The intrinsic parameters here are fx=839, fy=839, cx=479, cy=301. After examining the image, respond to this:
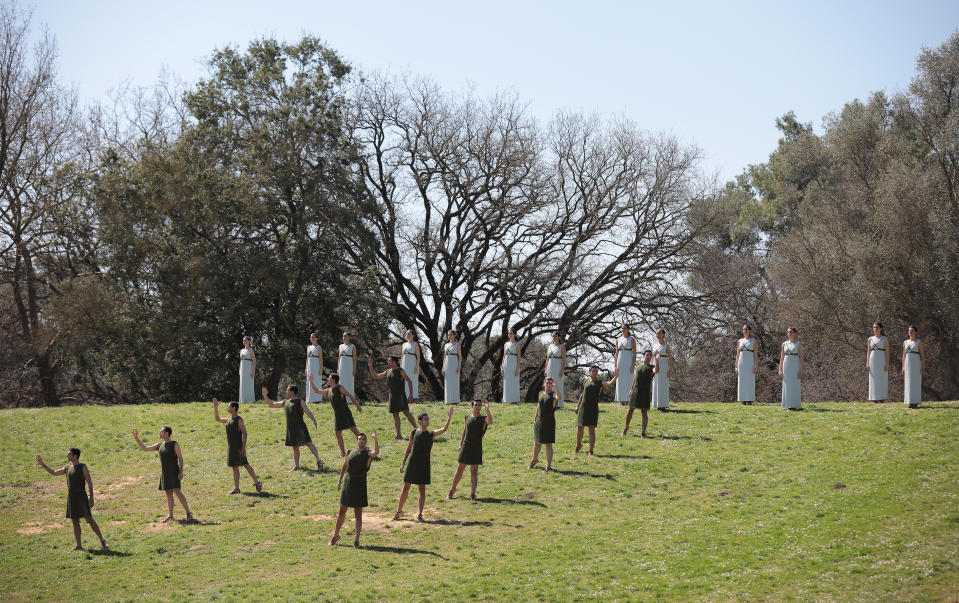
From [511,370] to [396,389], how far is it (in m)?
6.21

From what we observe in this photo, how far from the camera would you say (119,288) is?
37.5 meters

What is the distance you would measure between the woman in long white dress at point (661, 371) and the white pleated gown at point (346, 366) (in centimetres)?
927

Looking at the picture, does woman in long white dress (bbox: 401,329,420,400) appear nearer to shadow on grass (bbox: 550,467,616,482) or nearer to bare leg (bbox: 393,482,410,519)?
shadow on grass (bbox: 550,467,616,482)

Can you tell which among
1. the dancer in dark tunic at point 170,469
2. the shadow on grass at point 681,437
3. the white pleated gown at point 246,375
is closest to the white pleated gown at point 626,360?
the shadow on grass at point 681,437

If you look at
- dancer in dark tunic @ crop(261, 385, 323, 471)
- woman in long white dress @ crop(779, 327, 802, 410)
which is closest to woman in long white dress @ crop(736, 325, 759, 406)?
woman in long white dress @ crop(779, 327, 802, 410)

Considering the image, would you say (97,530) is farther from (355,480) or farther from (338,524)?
(355,480)

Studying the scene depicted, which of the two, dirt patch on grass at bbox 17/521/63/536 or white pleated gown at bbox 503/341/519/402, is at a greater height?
white pleated gown at bbox 503/341/519/402

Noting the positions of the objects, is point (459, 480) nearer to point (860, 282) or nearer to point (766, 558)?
point (766, 558)

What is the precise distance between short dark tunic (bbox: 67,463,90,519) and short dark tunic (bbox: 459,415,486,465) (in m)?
7.94

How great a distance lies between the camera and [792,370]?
2364 centimetres

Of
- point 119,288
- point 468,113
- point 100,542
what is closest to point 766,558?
point 100,542

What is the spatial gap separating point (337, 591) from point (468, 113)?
1391 inches

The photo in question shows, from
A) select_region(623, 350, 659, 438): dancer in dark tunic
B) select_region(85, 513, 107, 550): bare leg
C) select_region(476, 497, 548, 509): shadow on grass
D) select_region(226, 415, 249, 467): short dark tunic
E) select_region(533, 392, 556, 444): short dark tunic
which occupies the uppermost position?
select_region(623, 350, 659, 438): dancer in dark tunic

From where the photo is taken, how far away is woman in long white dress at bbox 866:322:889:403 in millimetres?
23047
